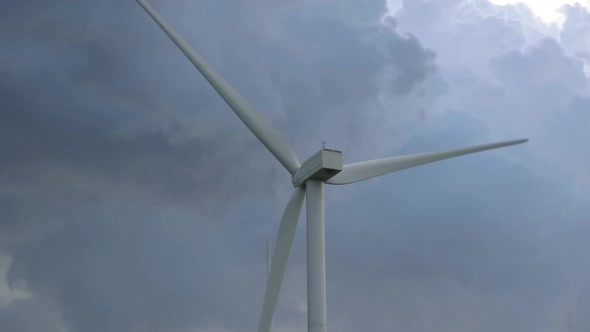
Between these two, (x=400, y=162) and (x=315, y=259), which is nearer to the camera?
(x=315, y=259)

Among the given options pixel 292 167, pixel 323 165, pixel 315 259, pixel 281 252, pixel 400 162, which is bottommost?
pixel 315 259

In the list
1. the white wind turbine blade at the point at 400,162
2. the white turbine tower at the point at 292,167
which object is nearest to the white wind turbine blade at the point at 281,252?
the white turbine tower at the point at 292,167

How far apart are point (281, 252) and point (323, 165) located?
6.76 metres

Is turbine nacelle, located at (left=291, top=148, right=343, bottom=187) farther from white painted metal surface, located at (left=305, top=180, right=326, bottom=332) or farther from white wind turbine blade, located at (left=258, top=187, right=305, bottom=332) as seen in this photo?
white wind turbine blade, located at (left=258, top=187, right=305, bottom=332)

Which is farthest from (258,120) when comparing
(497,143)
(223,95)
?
(497,143)

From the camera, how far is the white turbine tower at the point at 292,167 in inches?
1359

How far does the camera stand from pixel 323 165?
33625 mm

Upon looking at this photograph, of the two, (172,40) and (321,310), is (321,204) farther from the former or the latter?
(172,40)

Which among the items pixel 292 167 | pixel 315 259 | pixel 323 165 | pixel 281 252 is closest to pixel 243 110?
pixel 292 167

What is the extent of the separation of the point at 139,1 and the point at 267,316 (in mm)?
21003

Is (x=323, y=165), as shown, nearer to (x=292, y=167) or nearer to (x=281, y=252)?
(x=292, y=167)

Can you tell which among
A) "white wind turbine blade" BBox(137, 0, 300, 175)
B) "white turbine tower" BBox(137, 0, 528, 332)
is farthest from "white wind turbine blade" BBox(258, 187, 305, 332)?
"white wind turbine blade" BBox(137, 0, 300, 175)

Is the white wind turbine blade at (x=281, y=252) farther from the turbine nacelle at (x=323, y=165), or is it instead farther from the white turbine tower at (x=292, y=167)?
the turbine nacelle at (x=323, y=165)

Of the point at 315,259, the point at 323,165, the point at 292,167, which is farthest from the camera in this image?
the point at 292,167
